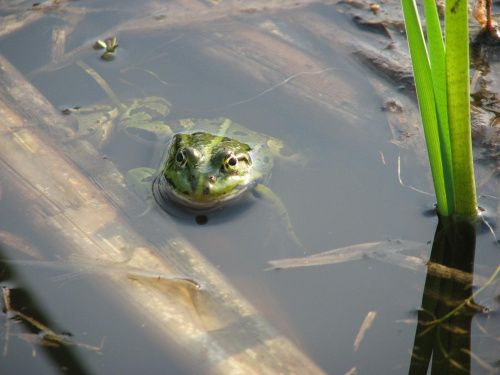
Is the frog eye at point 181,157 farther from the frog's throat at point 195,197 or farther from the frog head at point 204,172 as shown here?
the frog's throat at point 195,197

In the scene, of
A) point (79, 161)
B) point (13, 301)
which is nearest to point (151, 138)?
point (79, 161)

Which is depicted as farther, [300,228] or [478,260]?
[300,228]

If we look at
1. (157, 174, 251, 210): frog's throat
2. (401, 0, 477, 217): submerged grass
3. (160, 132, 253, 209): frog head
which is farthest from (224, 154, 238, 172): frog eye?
A: (401, 0, 477, 217): submerged grass

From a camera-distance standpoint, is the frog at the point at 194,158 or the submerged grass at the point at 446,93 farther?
the frog at the point at 194,158

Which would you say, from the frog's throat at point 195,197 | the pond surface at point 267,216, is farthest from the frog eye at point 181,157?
the pond surface at point 267,216

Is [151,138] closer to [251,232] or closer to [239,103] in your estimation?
[239,103]
